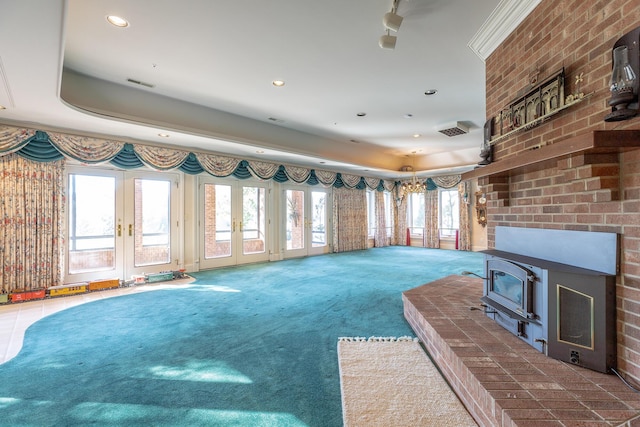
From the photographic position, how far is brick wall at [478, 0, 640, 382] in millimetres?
1402

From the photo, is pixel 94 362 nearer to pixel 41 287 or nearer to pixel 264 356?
pixel 264 356

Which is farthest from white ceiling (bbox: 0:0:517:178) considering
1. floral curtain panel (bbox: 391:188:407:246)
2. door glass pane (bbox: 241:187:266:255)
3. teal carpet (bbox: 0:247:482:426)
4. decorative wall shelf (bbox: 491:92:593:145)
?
floral curtain panel (bbox: 391:188:407:246)

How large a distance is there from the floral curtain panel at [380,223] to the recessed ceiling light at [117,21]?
791cm

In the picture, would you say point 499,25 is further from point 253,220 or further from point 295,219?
point 295,219

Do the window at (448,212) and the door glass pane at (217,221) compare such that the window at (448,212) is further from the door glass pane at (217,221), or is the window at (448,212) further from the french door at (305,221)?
the door glass pane at (217,221)

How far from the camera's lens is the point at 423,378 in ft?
6.57

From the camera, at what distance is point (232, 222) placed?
6.22m

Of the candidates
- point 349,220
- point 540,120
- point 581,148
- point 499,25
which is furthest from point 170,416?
point 349,220

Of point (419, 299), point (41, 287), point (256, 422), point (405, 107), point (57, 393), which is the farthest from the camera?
point (405, 107)

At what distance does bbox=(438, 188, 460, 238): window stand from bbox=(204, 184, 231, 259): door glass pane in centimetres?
660

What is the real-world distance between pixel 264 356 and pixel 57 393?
135cm

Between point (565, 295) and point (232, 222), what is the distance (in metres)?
5.66


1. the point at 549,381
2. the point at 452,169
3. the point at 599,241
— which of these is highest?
the point at 452,169

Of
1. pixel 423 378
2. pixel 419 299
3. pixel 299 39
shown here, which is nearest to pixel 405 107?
pixel 299 39
